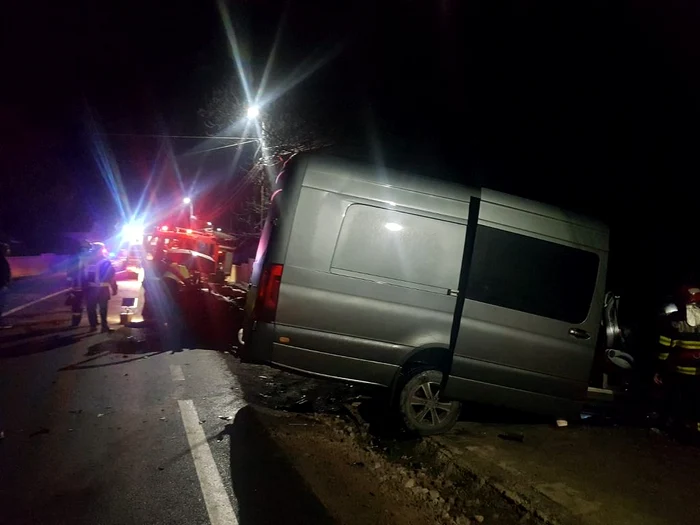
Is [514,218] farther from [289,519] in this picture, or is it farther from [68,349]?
[68,349]

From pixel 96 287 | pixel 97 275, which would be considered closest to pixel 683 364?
pixel 96 287

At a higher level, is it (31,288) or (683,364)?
(683,364)

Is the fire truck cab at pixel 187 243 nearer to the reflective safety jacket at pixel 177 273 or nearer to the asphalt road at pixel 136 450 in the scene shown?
the reflective safety jacket at pixel 177 273

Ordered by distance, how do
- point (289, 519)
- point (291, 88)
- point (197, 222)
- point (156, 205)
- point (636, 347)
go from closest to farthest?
1. point (289, 519)
2. point (636, 347)
3. point (291, 88)
4. point (197, 222)
5. point (156, 205)

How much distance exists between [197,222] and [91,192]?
37782mm

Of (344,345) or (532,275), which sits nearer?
(344,345)

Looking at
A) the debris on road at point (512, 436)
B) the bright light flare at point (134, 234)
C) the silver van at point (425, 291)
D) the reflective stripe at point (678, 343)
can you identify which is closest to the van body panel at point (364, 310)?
the silver van at point (425, 291)

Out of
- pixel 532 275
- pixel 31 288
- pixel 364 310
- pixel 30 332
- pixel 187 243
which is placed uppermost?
pixel 532 275

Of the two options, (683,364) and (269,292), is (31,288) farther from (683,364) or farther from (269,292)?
(683,364)

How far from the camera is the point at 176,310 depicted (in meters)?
11.3

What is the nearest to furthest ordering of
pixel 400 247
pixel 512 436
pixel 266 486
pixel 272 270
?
pixel 266 486 < pixel 272 270 < pixel 400 247 < pixel 512 436

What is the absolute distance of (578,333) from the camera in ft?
19.8

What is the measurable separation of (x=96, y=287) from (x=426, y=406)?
7.14 metres

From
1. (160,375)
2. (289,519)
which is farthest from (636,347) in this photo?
(160,375)
